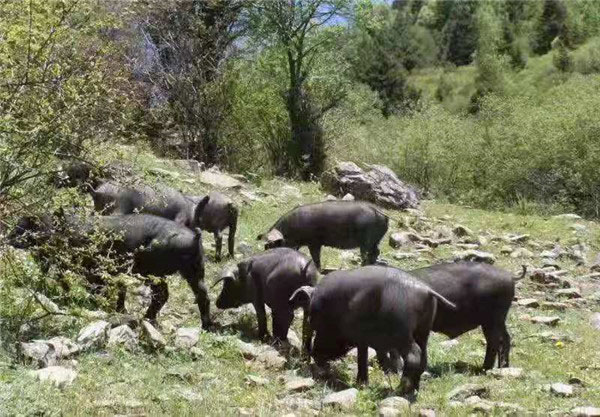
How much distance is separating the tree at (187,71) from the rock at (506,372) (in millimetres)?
14703

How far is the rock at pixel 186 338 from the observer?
7.81 metres

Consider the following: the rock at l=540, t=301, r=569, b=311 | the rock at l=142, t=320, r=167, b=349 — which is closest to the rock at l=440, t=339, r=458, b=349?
the rock at l=540, t=301, r=569, b=311

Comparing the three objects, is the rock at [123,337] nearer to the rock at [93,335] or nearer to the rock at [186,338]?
the rock at [93,335]

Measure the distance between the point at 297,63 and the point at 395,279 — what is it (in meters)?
17.3

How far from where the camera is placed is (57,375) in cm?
633

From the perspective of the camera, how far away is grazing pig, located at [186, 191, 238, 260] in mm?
12664

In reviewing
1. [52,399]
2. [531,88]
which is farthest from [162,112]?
[531,88]

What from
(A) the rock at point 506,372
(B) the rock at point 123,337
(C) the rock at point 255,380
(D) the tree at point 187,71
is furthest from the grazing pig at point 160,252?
(D) the tree at point 187,71

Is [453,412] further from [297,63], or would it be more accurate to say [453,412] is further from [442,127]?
[442,127]

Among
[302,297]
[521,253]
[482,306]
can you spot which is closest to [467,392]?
[482,306]

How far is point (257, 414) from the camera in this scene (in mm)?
6031

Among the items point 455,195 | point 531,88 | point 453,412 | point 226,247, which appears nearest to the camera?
point 453,412

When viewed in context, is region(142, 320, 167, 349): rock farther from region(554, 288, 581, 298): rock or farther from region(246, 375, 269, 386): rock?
region(554, 288, 581, 298): rock

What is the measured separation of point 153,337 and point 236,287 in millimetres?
2100
